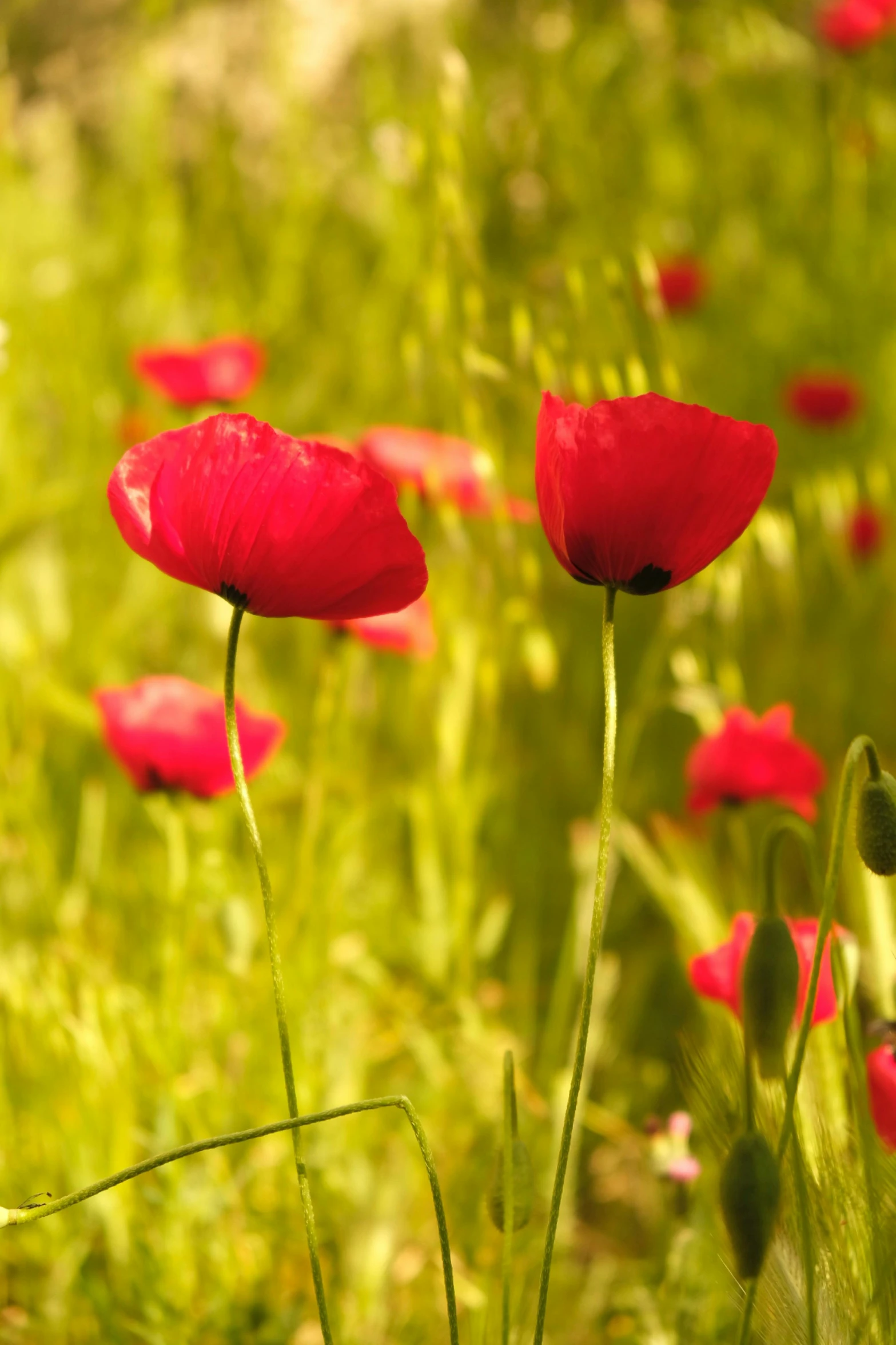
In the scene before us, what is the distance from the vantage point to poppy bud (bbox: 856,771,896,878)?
455 mm

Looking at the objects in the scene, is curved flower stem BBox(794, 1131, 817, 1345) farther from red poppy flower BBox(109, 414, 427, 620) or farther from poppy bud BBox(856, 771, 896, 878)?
red poppy flower BBox(109, 414, 427, 620)

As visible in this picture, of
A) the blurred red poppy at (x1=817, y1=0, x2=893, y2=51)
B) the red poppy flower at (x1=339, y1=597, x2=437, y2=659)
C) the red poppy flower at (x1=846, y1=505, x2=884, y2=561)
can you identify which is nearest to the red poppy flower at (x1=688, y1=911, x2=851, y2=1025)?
the red poppy flower at (x1=339, y1=597, x2=437, y2=659)

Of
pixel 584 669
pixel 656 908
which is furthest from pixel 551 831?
pixel 584 669

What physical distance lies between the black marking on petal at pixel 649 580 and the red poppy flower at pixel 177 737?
1.16ft

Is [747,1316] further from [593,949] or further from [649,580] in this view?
[649,580]

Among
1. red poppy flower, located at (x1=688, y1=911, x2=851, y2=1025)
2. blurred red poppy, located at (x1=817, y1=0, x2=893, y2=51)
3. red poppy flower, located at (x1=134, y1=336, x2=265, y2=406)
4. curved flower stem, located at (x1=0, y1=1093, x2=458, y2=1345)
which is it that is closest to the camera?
curved flower stem, located at (x1=0, y1=1093, x2=458, y2=1345)

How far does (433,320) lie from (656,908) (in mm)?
580

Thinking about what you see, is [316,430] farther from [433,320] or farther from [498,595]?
[433,320]

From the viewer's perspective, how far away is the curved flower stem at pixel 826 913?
0.43 m

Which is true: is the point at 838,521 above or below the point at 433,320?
below

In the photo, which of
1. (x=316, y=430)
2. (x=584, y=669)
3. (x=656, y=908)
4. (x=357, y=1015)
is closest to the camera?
(x=357, y=1015)

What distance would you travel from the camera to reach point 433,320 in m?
1.02

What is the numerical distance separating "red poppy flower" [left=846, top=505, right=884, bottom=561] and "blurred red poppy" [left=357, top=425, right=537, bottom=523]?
1.36 feet

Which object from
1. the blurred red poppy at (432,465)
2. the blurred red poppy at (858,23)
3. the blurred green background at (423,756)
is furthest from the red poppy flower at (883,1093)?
the blurred red poppy at (858,23)
